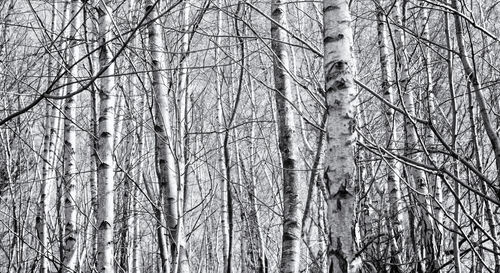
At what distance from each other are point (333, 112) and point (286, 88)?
146 cm

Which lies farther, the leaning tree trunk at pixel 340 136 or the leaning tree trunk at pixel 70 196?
the leaning tree trunk at pixel 70 196

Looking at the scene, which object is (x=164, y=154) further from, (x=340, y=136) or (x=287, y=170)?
(x=340, y=136)

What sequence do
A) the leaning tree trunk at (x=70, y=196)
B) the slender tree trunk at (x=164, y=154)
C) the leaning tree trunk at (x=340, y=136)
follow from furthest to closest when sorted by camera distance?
1. the leaning tree trunk at (x=70, y=196)
2. the slender tree trunk at (x=164, y=154)
3. the leaning tree trunk at (x=340, y=136)

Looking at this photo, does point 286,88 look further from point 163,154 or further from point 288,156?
point 163,154

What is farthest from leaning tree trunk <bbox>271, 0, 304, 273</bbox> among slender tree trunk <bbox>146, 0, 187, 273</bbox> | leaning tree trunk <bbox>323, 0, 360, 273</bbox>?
leaning tree trunk <bbox>323, 0, 360, 273</bbox>

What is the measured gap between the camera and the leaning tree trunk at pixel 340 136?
186cm

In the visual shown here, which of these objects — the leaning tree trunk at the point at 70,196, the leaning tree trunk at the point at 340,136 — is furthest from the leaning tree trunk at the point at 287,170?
the leaning tree trunk at the point at 70,196

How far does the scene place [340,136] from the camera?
1.95 m

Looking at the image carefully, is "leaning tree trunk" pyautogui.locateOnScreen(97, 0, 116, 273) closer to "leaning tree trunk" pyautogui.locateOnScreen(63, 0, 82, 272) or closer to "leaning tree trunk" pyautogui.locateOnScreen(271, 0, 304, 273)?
"leaning tree trunk" pyautogui.locateOnScreen(63, 0, 82, 272)

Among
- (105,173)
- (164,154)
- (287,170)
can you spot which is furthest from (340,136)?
(105,173)

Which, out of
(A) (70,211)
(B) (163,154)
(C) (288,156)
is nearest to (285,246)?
(C) (288,156)

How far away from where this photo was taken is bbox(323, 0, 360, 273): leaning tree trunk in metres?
1.86

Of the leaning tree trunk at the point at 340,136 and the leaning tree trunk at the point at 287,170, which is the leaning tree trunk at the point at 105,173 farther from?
the leaning tree trunk at the point at 340,136

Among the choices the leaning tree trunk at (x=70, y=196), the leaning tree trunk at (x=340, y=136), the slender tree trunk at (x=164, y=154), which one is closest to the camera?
the leaning tree trunk at (x=340, y=136)
